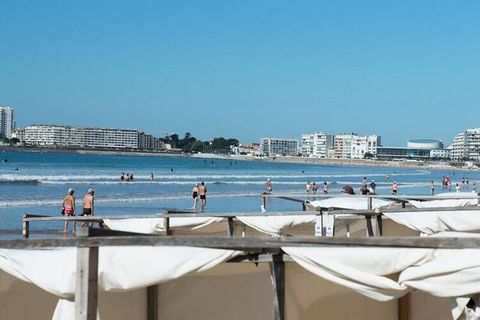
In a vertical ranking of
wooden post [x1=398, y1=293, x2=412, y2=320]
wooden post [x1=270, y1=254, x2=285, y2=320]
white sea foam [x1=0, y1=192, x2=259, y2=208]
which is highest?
wooden post [x1=270, y1=254, x2=285, y2=320]

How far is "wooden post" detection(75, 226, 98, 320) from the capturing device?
5012 mm

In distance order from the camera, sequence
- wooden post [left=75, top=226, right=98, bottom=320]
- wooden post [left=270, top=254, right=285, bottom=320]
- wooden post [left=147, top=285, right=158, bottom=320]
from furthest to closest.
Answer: wooden post [left=147, top=285, right=158, bottom=320] < wooden post [left=270, top=254, right=285, bottom=320] < wooden post [left=75, top=226, right=98, bottom=320]

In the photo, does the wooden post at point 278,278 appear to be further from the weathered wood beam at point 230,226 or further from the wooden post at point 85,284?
the weathered wood beam at point 230,226

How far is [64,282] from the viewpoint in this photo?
519 centimetres

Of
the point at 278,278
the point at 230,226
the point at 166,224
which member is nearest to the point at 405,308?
the point at 278,278

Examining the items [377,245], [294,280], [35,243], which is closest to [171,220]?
[294,280]

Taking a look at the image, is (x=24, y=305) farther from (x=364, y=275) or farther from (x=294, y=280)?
(x=364, y=275)

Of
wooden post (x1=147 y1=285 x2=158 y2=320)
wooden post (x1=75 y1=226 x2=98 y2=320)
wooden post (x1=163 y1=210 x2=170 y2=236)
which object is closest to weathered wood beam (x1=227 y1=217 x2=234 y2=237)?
wooden post (x1=163 y1=210 x2=170 y2=236)

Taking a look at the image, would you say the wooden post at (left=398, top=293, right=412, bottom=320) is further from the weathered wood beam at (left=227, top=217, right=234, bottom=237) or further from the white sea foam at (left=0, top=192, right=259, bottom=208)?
the white sea foam at (left=0, top=192, right=259, bottom=208)

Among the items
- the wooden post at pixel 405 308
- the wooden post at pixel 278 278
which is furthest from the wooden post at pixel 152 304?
the wooden post at pixel 405 308

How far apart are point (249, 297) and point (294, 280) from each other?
0.82 meters

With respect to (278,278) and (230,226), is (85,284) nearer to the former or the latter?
(278,278)

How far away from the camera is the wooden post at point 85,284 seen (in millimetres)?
5012

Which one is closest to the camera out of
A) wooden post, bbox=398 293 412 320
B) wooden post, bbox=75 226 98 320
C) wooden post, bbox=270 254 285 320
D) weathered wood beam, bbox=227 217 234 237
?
wooden post, bbox=75 226 98 320
